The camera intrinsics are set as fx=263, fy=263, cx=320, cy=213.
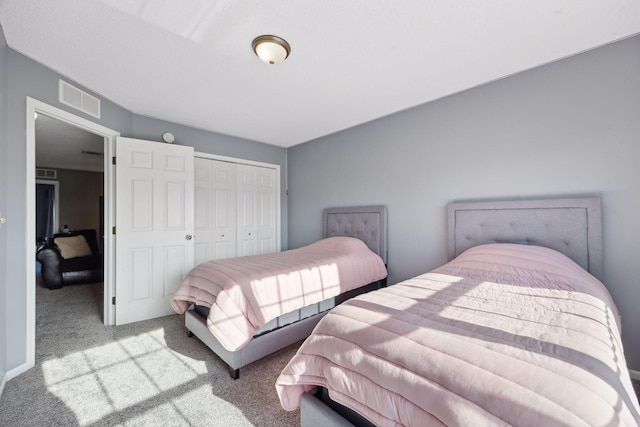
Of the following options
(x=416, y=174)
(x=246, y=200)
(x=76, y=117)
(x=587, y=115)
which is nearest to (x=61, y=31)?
(x=76, y=117)

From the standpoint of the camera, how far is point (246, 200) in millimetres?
4230

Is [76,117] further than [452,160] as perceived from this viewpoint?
No

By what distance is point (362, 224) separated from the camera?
11.5 ft

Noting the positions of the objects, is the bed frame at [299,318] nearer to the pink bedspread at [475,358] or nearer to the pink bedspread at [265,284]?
the pink bedspread at [265,284]

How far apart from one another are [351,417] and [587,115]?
2748 millimetres

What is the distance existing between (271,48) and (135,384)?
2615mm

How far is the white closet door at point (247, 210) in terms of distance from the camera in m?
4.15

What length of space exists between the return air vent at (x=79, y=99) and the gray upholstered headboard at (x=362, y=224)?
9.55 feet

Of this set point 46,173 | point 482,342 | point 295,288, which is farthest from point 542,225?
point 46,173

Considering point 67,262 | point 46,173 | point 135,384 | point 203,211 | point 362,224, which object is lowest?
point 135,384

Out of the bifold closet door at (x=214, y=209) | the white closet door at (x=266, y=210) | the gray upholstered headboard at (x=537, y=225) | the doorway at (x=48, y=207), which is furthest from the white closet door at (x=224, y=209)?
the doorway at (x=48, y=207)

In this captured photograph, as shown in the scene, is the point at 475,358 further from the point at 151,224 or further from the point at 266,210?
the point at 266,210

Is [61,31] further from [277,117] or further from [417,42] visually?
[417,42]

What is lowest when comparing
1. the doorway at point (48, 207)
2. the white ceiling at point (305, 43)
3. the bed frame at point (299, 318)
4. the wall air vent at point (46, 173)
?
the bed frame at point (299, 318)
